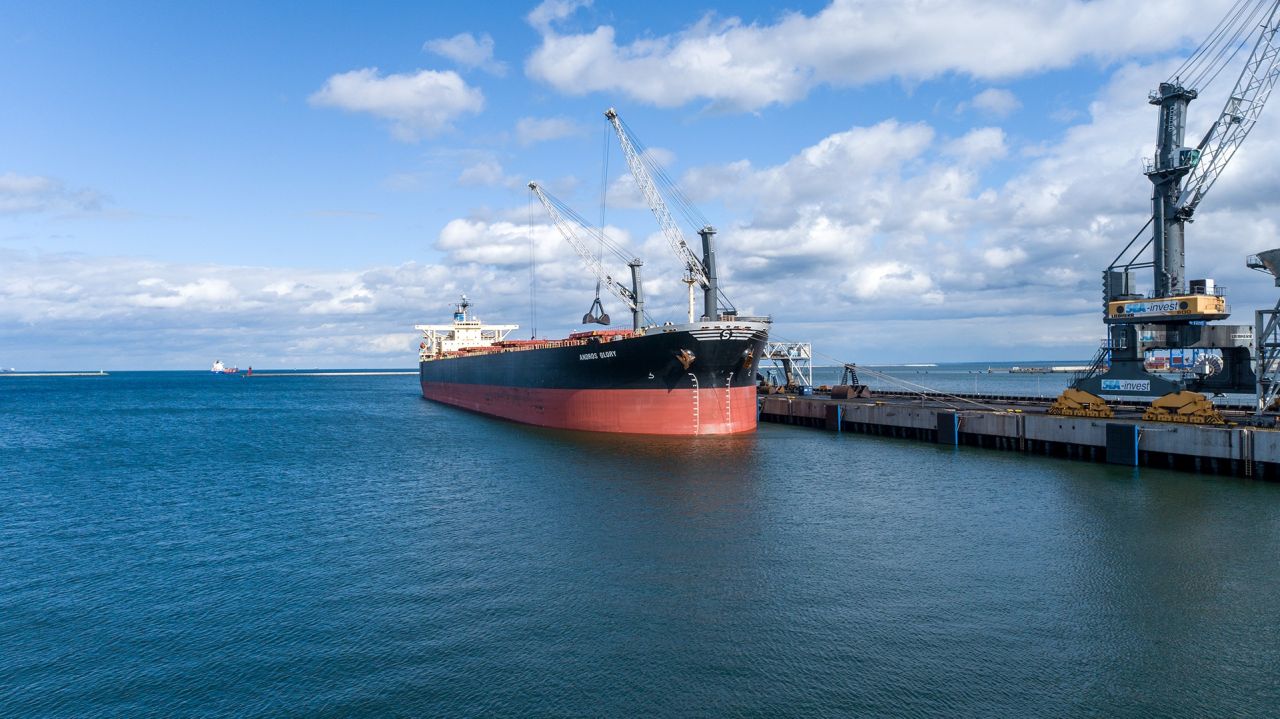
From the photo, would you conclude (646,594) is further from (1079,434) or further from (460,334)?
(460,334)

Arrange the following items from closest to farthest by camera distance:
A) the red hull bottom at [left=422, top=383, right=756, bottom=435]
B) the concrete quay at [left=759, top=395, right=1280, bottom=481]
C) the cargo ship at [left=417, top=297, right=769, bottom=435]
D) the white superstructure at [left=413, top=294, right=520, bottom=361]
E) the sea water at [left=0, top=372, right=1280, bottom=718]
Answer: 1. the sea water at [left=0, top=372, right=1280, bottom=718]
2. the concrete quay at [left=759, top=395, right=1280, bottom=481]
3. the cargo ship at [left=417, top=297, right=769, bottom=435]
4. the red hull bottom at [left=422, top=383, right=756, bottom=435]
5. the white superstructure at [left=413, top=294, right=520, bottom=361]

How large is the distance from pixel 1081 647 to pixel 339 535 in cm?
2144

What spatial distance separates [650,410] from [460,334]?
208ft

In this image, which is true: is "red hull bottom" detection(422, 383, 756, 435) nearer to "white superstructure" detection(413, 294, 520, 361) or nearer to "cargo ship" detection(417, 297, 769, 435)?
"cargo ship" detection(417, 297, 769, 435)

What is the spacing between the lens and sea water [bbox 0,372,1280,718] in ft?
43.8

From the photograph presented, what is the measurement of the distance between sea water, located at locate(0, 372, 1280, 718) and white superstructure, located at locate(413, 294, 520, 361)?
224 ft

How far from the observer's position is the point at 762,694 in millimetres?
13172

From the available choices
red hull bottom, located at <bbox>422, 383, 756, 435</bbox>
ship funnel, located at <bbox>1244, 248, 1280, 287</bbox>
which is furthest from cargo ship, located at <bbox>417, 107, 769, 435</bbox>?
ship funnel, located at <bbox>1244, 248, 1280, 287</bbox>

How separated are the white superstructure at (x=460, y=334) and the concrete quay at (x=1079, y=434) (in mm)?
60059

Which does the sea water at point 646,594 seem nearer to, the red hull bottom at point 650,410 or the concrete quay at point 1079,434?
the concrete quay at point 1079,434

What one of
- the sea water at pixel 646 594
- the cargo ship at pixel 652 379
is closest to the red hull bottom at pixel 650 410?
the cargo ship at pixel 652 379

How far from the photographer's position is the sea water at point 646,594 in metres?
13.4

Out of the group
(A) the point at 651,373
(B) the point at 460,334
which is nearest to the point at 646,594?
(A) the point at 651,373

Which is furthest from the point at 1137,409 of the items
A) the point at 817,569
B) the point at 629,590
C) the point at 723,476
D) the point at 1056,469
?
the point at 629,590
